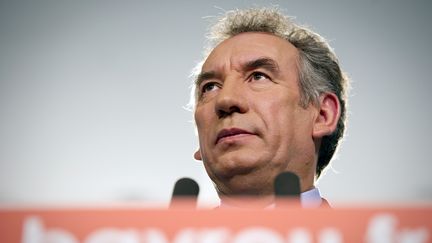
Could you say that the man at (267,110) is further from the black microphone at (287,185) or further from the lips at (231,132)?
the black microphone at (287,185)

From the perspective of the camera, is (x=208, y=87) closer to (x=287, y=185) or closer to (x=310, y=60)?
(x=310, y=60)

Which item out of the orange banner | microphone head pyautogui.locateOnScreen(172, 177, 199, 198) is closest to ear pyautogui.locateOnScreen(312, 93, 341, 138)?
microphone head pyautogui.locateOnScreen(172, 177, 199, 198)

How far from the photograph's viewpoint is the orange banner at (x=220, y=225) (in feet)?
0.90

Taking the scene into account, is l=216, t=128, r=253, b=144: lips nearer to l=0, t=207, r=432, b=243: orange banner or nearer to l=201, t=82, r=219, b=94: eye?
l=201, t=82, r=219, b=94: eye

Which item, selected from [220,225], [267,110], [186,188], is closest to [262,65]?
[267,110]

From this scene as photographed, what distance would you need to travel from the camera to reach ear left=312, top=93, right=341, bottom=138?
2.85 feet

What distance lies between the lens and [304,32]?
39.7 inches

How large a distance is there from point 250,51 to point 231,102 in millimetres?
148

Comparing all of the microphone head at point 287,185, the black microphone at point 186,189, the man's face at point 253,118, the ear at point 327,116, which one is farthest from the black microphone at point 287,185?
the ear at point 327,116

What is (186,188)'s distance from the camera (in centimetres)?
62

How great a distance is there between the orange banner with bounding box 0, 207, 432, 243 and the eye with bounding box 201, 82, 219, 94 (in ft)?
2.07

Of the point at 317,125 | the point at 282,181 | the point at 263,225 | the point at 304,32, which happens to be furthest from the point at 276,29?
the point at 263,225

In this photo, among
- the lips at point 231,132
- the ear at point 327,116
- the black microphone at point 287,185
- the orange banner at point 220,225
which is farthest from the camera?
the ear at point 327,116

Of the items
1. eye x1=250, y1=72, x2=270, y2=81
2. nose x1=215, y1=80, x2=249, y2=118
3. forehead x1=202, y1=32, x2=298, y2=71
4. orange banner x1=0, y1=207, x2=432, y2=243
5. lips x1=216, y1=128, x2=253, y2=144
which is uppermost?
forehead x1=202, y1=32, x2=298, y2=71
